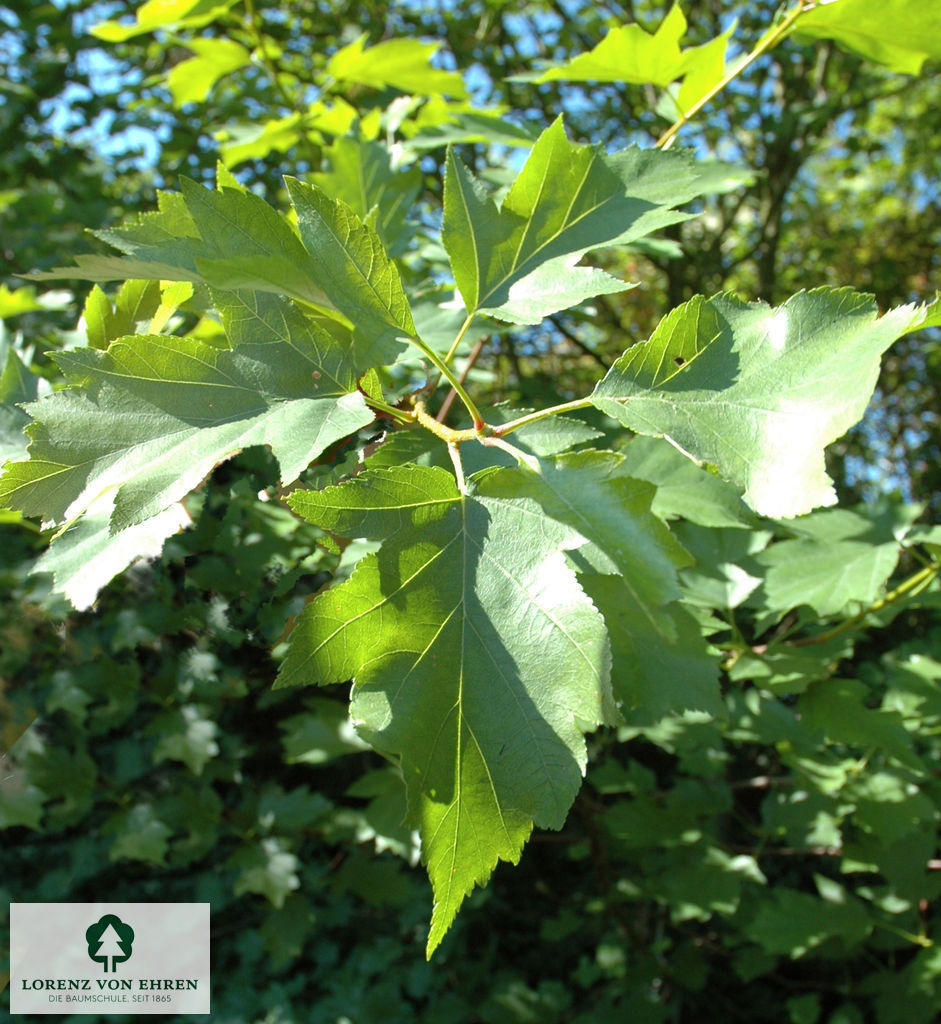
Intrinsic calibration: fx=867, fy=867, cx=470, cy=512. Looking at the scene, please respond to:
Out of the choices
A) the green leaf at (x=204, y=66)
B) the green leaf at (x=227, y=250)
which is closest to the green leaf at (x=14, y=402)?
the green leaf at (x=227, y=250)

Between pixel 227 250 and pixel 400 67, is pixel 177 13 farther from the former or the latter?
pixel 227 250

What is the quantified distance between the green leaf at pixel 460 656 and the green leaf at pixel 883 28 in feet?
2.84

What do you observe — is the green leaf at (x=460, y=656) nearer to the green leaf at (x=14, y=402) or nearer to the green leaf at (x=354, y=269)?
the green leaf at (x=354, y=269)

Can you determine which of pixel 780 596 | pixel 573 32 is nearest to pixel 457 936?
pixel 780 596

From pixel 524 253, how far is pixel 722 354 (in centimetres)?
25

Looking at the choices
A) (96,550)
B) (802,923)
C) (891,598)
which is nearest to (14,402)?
(96,550)

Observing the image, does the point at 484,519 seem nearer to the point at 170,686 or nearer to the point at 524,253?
the point at 524,253

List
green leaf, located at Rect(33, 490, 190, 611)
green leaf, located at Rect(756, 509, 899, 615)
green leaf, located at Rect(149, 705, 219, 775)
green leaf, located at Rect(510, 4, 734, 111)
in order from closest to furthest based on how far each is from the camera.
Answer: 1. green leaf, located at Rect(33, 490, 190, 611)
2. green leaf, located at Rect(510, 4, 734, 111)
3. green leaf, located at Rect(756, 509, 899, 615)
4. green leaf, located at Rect(149, 705, 219, 775)

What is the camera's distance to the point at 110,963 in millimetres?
1623

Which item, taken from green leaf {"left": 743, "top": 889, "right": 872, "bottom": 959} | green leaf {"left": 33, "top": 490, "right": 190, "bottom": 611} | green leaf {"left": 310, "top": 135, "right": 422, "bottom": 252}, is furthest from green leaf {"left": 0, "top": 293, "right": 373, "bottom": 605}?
green leaf {"left": 743, "top": 889, "right": 872, "bottom": 959}

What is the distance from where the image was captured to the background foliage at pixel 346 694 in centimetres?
135

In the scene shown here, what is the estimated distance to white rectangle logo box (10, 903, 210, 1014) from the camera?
A: 160cm

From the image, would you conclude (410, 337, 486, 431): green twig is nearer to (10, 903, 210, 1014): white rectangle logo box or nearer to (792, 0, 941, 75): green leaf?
(792, 0, 941, 75): green leaf

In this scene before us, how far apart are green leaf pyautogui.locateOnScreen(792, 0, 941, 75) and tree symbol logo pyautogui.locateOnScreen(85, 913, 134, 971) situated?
1.89 metres
